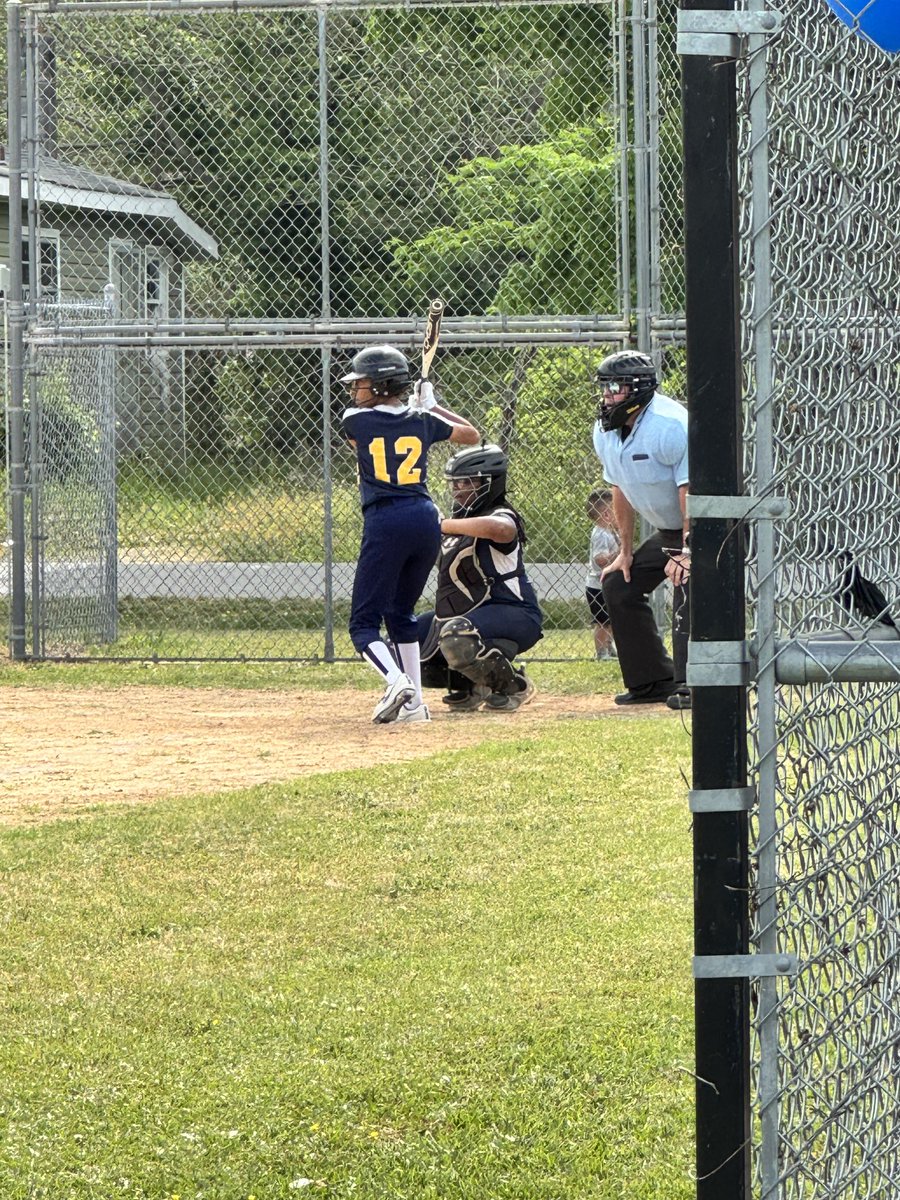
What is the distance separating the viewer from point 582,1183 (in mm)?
3998

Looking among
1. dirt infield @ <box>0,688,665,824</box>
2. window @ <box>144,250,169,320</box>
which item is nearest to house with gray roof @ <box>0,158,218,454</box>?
window @ <box>144,250,169,320</box>

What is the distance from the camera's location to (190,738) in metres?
9.97

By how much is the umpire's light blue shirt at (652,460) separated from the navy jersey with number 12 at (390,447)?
1053 millimetres

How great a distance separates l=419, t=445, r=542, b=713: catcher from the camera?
34.9 feet

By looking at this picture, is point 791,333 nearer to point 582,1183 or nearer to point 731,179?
point 731,179

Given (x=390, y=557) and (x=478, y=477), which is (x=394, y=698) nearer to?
(x=390, y=557)

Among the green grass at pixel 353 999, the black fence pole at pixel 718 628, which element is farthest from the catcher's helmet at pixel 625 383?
the black fence pole at pixel 718 628

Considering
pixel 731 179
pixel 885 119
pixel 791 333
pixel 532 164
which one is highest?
pixel 532 164

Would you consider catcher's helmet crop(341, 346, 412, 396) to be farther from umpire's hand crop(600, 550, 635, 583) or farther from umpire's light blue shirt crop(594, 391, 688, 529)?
umpire's hand crop(600, 550, 635, 583)

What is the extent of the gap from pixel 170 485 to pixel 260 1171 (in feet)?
40.1

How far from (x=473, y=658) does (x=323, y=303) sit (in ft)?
10.6

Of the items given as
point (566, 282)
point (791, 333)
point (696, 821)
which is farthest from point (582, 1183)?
point (566, 282)

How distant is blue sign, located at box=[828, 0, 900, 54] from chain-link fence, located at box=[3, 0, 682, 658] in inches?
377

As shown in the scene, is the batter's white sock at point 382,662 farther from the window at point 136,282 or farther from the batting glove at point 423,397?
the window at point 136,282
